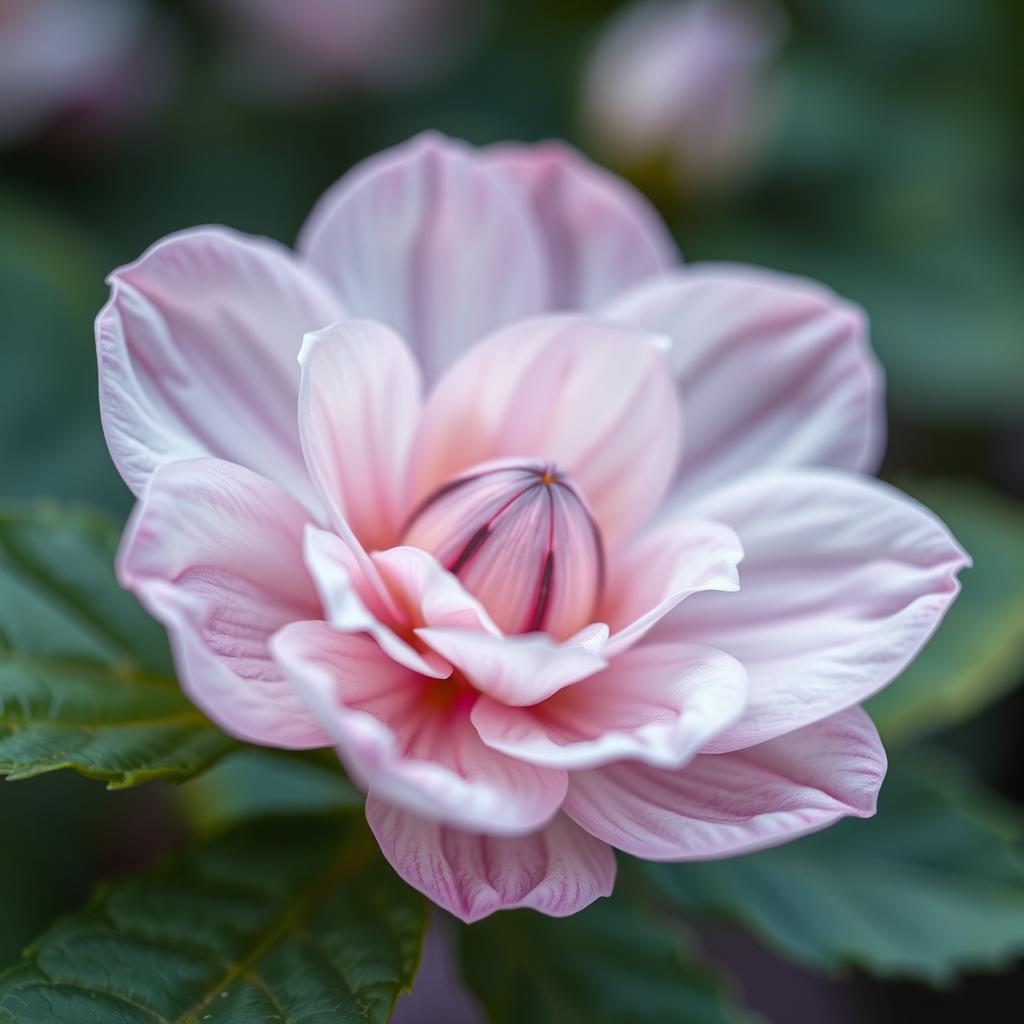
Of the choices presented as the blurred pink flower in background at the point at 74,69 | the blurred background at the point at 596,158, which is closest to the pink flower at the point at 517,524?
the blurred background at the point at 596,158

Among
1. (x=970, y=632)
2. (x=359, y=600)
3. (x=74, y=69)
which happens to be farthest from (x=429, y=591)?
(x=74, y=69)

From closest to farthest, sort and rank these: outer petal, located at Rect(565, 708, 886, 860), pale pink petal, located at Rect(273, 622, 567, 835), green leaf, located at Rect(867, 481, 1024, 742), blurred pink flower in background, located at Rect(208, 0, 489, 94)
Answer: pale pink petal, located at Rect(273, 622, 567, 835)
outer petal, located at Rect(565, 708, 886, 860)
green leaf, located at Rect(867, 481, 1024, 742)
blurred pink flower in background, located at Rect(208, 0, 489, 94)

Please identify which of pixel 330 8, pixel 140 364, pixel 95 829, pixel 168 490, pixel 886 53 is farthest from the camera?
pixel 886 53

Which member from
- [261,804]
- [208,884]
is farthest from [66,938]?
[261,804]

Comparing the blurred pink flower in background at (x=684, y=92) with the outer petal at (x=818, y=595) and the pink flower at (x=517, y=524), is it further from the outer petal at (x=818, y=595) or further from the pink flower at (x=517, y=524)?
the outer petal at (x=818, y=595)

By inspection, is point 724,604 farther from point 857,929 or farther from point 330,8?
point 330,8

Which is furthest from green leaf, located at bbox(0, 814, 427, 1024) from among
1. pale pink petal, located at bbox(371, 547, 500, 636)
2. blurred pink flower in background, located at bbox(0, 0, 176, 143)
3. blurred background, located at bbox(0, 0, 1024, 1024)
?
blurred pink flower in background, located at bbox(0, 0, 176, 143)

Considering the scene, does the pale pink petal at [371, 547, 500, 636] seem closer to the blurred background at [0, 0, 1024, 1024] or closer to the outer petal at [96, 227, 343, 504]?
the outer petal at [96, 227, 343, 504]

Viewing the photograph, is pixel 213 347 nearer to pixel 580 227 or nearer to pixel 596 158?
pixel 580 227
